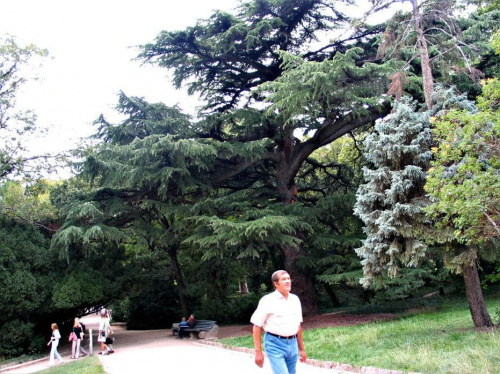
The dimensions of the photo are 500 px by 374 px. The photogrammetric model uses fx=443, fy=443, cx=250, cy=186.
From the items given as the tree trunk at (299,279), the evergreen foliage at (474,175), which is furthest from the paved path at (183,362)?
the tree trunk at (299,279)

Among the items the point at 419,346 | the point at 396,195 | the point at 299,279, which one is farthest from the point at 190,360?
the point at 299,279

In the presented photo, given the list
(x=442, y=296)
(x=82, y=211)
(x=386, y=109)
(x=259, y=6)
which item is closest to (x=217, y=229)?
(x=82, y=211)

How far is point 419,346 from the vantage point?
25.5 ft

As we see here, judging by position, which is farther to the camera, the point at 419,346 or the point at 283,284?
the point at 419,346

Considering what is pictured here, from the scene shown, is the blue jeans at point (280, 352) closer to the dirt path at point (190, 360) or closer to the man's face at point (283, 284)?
the man's face at point (283, 284)

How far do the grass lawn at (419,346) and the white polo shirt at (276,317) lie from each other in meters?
2.70

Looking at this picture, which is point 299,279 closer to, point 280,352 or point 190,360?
point 190,360

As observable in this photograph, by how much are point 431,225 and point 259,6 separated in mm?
11829

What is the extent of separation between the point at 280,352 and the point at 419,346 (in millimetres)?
4428

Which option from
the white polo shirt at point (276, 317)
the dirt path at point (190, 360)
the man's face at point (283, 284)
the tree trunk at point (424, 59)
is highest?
the tree trunk at point (424, 59)

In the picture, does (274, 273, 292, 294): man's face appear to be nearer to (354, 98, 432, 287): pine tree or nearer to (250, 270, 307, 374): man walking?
(250, 270, 307, 374): man walking

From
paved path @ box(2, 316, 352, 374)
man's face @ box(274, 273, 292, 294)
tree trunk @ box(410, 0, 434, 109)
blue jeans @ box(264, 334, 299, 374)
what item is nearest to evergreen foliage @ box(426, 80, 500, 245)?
tree trunk @ box(410, 0, 434, 109)

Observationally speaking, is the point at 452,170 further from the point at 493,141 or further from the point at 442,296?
the point at 442,296

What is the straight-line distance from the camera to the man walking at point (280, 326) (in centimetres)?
443
